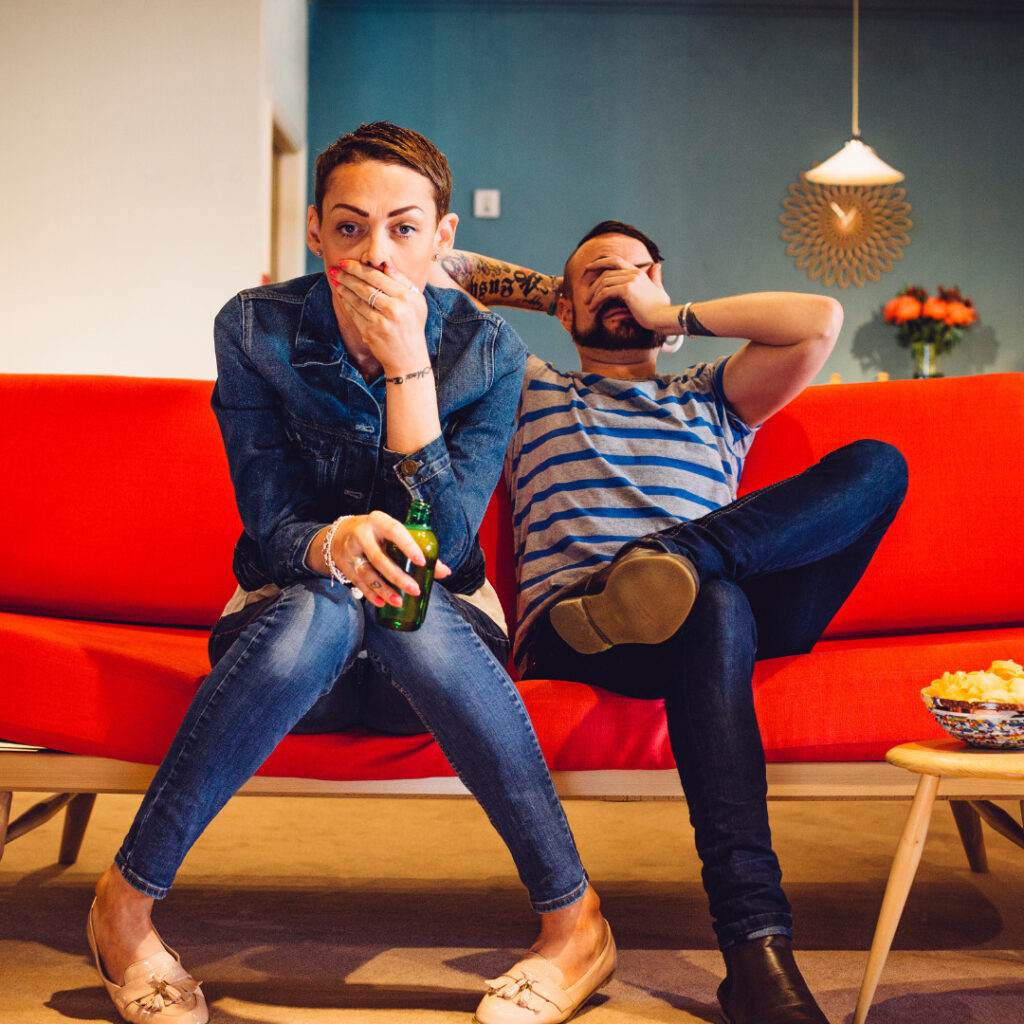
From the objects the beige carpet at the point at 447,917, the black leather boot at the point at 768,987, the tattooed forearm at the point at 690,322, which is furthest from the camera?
the tattooed forearm at the point at 690,322

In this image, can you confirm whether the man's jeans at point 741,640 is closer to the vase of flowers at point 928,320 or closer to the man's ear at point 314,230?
the man's ear at point 314,230

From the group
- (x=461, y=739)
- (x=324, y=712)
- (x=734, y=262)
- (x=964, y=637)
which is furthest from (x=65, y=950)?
(x=734, y=262)

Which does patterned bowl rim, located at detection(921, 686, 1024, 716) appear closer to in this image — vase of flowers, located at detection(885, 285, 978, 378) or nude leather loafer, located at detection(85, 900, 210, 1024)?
nude leather loafer, located at detection(85, 900, 210, 1024)

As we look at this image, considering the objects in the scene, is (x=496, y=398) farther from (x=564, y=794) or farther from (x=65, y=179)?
(x=65, y=179)

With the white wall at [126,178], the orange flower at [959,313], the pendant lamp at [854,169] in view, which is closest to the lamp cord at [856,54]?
the pendant lamp at [854,169]

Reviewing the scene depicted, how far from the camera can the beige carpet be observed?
1.35 metres

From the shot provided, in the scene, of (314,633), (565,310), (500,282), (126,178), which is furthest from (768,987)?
(126,178)

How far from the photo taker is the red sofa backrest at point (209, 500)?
6.19ft

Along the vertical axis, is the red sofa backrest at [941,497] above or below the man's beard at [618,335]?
below

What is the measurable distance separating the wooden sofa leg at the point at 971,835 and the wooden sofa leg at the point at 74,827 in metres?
1.53

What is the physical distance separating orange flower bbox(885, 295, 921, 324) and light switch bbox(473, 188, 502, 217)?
6.24 ft

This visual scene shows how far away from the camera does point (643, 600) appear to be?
128cm

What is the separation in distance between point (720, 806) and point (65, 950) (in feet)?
3.03

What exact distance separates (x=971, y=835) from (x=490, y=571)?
3.14 ft
